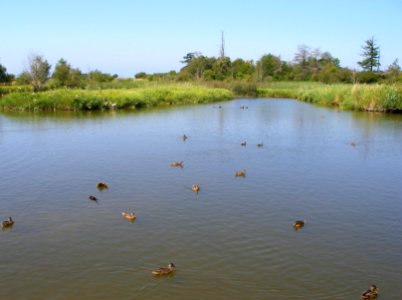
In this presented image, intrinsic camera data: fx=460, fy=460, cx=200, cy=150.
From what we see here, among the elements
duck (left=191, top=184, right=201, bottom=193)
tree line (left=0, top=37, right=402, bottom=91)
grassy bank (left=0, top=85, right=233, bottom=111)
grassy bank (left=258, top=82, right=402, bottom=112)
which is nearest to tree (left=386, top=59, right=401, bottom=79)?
tree line (left=0, top=37, right=402, bottom=91)

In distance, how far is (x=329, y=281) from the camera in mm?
7211

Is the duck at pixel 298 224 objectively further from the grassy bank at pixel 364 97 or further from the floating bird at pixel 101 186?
the grassy bank at pixel 364 97

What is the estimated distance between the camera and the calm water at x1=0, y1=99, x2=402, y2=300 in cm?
→ 716

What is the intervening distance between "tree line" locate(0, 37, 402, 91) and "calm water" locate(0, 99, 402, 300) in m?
32.1

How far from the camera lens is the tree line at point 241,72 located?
176 ft

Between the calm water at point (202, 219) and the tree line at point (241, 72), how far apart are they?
3206cm

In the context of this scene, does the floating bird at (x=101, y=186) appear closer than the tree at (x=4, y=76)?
Yes

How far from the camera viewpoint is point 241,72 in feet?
261

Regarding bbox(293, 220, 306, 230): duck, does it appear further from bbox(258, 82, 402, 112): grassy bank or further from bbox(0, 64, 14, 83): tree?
bbox(0, 64, 14, 83): tree

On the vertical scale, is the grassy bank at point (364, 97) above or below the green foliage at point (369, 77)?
below

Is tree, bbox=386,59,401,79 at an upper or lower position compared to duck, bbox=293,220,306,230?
upper

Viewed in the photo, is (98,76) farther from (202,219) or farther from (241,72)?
(202,219)

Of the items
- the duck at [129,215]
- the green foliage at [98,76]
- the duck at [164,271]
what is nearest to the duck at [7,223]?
the duck at [129,215]

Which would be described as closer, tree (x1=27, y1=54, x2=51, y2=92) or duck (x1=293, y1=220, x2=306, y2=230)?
duck (x1=293, y1=220, x2=306, y2=230)
